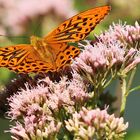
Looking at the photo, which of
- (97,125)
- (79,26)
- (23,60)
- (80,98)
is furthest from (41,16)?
(97,125)

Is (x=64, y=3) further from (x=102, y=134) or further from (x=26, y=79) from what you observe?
(x=102, y=134)

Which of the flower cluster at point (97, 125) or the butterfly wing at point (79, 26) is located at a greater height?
the butterfly wing at point (79, 26)

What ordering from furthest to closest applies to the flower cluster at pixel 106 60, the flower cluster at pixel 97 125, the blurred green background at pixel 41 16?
the blurred green background at pixel 41 16
the flower cluster at pixel 106 60
the flower cluster at pixel 97 125

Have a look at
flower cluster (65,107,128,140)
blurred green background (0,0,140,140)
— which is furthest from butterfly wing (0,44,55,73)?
blurred green background (0,0,140,140)

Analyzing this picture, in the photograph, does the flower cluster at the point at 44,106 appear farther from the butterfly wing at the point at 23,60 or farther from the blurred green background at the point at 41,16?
the blurred green background at the point at 41,16

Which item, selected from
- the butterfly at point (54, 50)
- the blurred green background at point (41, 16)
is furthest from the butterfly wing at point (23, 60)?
the blurred green background at point (41, 16)

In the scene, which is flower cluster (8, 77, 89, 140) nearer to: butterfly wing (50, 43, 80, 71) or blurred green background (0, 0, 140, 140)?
butterfly wing (50, 43, 80, 71)

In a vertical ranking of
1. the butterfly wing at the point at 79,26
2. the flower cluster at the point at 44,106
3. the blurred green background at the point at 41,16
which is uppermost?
the blurred green background at the point at 41,16

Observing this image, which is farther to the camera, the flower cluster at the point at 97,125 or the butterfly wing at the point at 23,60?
the butterfly wing at the point at 23,60

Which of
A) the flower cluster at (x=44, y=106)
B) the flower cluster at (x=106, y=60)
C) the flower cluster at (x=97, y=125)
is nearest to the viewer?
the flower cluster at (x=97, y=125)
